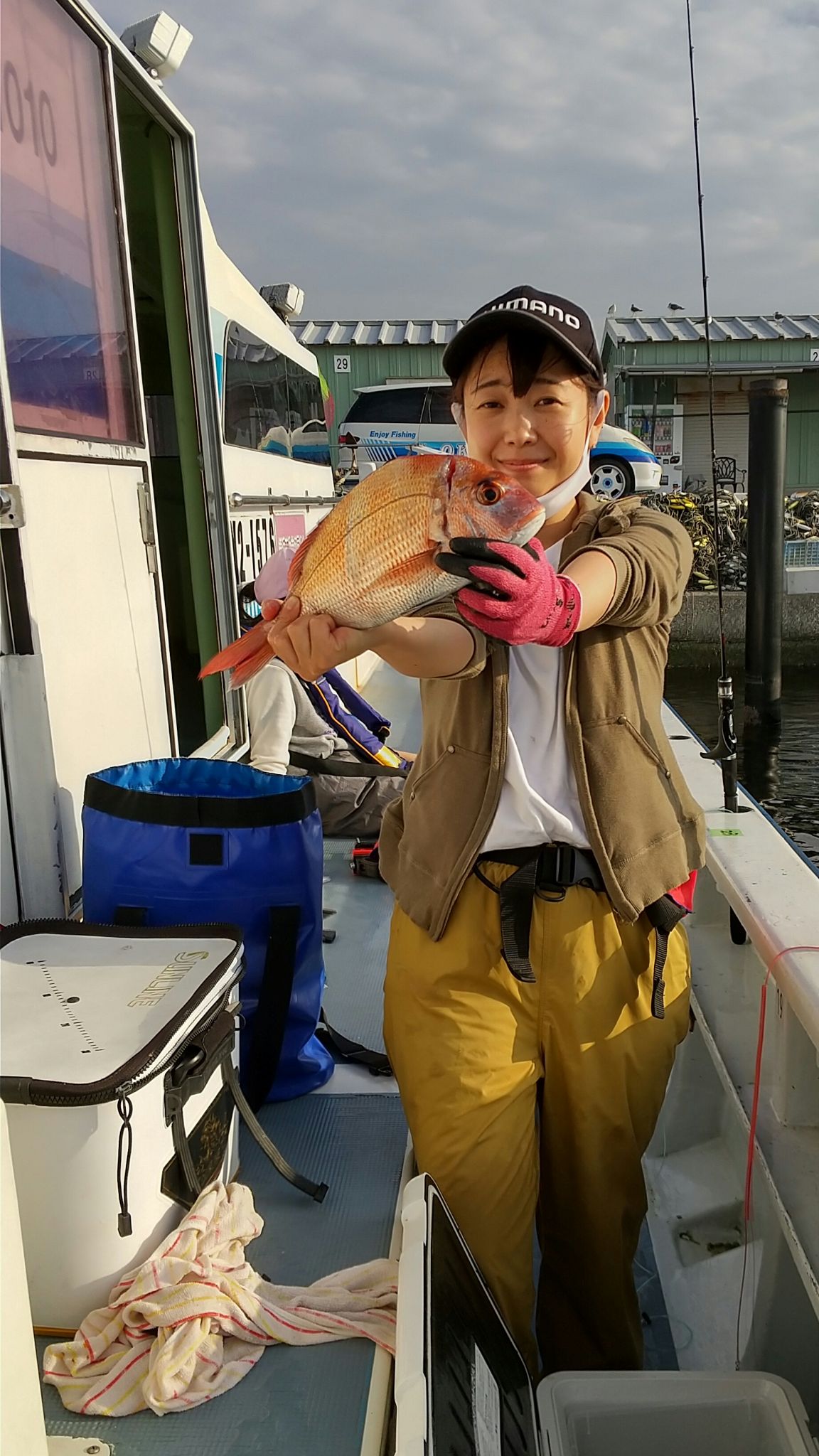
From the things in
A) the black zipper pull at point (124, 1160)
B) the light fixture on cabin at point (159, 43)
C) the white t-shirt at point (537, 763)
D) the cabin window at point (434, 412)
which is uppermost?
the cabin window at point (434, 412)

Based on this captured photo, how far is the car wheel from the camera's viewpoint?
1427cm

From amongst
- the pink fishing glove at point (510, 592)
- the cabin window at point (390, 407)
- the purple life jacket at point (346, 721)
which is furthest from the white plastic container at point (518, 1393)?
the cabin window at point (390, 407)

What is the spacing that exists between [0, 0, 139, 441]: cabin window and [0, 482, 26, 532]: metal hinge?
0.22m

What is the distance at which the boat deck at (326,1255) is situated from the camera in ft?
4.66

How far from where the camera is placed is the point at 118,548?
2984 mm

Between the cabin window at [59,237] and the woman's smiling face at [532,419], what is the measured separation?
133 centimetres

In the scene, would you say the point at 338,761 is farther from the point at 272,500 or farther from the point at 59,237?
the point at 59,237

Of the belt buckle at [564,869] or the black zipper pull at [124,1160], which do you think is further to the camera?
the belt buckle at [564,869]

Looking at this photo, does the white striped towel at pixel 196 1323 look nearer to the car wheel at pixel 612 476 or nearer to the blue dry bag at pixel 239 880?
the blue dry bag at pixel 239 880

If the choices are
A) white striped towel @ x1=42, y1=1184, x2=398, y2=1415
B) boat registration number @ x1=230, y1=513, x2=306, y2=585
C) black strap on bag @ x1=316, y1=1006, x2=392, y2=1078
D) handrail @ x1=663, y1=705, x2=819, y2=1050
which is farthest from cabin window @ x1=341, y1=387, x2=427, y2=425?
white striped towel @ x1=42, y1=1184, x2=398, y2=1415

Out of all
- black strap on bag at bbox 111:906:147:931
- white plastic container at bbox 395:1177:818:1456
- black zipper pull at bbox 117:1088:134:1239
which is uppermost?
black strap on bag at bbox 111:906:147:931

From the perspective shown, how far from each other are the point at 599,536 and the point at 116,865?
128 cm

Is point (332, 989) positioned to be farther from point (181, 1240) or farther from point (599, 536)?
point (599, 536)

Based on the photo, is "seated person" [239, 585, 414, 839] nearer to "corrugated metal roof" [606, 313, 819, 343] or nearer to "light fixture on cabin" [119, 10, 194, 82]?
"light fixture on cabin" [119, 10, 194, 82]
